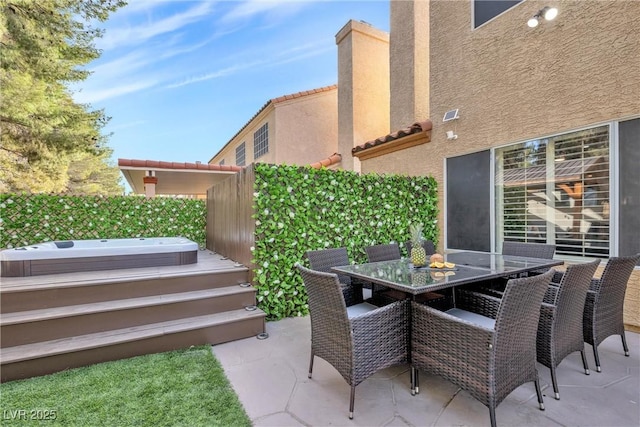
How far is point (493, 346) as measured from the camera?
2236 mm

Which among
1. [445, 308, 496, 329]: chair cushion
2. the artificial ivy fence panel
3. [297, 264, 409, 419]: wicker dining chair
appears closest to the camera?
[297, 264, 409, 419]: wicker dining chair

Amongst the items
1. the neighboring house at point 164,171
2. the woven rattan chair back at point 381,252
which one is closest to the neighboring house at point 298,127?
the neighboring house at point 164,171

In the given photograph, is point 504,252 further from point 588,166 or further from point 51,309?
point 51,309

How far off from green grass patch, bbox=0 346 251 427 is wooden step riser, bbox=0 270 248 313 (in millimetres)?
879

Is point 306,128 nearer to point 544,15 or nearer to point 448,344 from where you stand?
point 544,15

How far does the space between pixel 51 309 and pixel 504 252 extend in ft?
20.4

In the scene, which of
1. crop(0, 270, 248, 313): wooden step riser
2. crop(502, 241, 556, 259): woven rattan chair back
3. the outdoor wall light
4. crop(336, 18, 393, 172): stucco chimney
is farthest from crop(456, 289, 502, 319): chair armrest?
crop(336, 18, 393, 172): stucco chimney

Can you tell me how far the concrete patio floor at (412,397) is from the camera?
243cm

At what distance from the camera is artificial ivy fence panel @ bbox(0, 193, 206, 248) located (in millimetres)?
6211

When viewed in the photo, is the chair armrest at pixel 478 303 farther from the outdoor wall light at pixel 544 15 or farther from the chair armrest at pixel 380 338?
the outdoor wall light at pixel 544 15

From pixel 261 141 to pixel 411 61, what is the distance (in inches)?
306

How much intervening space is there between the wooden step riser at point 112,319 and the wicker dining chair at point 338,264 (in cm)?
112

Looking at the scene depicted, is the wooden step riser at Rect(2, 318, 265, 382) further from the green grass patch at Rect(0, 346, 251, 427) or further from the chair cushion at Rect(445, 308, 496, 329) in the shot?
the chair cushion at Rect(445, 308, 496, 329)

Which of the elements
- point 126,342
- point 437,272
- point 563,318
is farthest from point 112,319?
point 563,318
